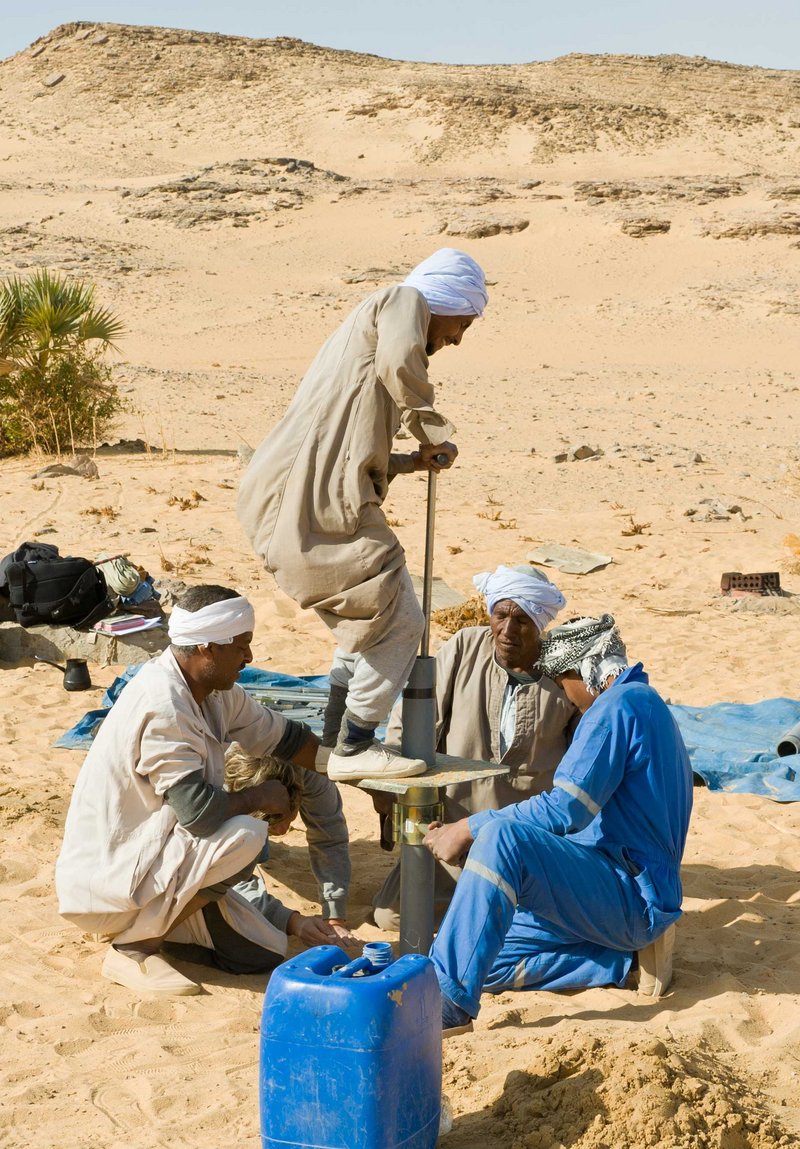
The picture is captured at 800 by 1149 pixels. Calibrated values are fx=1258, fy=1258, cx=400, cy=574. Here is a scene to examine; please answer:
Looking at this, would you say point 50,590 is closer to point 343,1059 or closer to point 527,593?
point 527,593

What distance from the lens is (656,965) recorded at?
3.98m

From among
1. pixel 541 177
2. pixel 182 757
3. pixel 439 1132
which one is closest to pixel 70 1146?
pixel 439 1132

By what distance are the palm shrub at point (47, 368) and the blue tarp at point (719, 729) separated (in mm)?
7406

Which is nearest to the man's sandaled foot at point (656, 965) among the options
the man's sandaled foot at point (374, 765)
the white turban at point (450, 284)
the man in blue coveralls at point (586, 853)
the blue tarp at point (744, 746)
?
the man in blue coveralls at point (586, 853)

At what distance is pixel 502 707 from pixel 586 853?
2.86ft

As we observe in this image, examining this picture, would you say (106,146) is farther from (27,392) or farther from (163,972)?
(163,972)

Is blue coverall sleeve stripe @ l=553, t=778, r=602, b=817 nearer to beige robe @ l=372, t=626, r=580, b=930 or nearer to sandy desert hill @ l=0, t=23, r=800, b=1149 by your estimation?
sandy desert hill @ l=0, t=23, r=800, b=1149

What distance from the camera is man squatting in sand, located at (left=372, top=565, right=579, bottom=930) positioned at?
14.6 ft

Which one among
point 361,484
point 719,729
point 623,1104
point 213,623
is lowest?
point 719,729

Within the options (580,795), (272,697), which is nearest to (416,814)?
(580,795)

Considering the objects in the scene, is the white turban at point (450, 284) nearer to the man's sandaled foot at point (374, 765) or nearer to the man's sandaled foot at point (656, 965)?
the man's sandaled foot at point (374, 765)

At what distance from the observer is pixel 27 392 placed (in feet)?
48.0

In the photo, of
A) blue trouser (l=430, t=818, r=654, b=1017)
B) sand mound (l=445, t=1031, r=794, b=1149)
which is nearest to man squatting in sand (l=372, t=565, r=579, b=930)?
blue trouser (l=430, t=818, r=654, b=1017)

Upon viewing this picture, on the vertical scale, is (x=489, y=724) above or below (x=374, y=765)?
below
